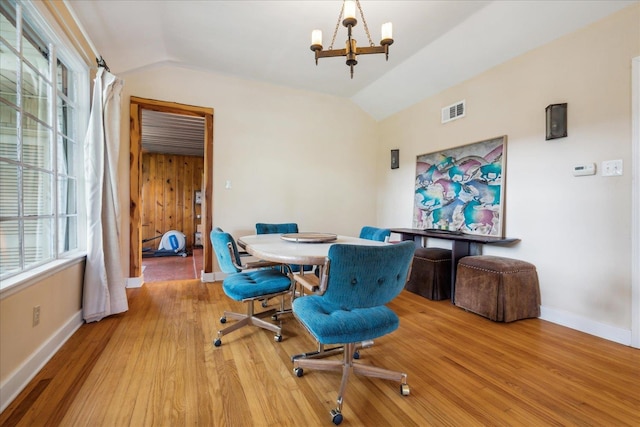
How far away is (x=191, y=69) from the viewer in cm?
369

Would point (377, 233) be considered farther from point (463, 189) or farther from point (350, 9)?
point (350, 9)

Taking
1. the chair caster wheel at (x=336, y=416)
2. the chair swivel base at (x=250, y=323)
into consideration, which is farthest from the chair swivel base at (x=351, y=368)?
the chair swivel base at (x=250, y=323)

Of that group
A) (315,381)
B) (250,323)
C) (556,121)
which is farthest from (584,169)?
(250,323)

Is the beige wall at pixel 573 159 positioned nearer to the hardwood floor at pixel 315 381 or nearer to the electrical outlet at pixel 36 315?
the hardwood floor at pixel 315 381

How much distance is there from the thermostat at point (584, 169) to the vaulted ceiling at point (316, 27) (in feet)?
3.93

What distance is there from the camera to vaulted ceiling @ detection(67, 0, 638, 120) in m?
2.44

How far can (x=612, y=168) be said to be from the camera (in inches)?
87.3

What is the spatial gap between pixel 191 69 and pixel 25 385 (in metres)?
3.57

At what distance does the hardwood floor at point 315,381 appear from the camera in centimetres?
136

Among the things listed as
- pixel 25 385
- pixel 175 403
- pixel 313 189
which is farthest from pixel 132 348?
pixel 313 189

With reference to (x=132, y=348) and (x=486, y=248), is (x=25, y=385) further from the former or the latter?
(x=486, y=248)

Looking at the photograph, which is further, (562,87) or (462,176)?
(462,176)

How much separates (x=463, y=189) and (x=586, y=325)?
5.57 ft

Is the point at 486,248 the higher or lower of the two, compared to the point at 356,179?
lower
